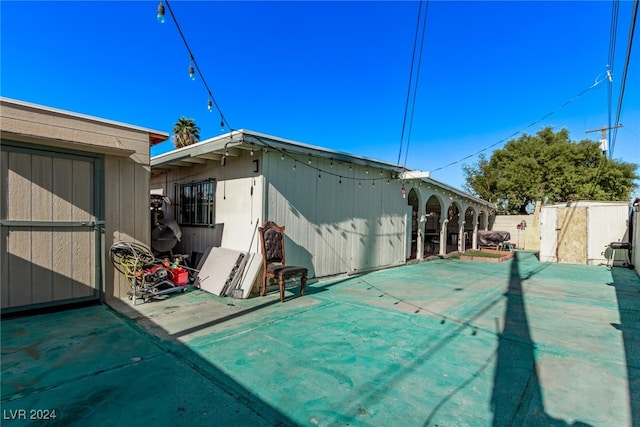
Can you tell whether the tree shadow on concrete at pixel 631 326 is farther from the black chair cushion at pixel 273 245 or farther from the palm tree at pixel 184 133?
the palm tree at pixel 184 133

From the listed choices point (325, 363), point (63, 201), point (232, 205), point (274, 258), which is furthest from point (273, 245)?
point (63, 201)

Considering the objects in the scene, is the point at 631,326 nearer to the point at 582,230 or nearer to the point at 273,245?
the point at 273,245

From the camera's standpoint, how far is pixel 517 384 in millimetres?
2516

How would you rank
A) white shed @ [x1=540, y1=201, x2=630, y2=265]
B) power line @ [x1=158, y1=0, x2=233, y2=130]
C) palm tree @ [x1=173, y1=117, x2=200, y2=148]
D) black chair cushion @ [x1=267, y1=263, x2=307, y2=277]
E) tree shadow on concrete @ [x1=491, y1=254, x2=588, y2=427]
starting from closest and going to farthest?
tree shadow on concrete @ [x1=491, y1=254, x2=588, y2=427], power line @ [x1=158, y1=0, x2=233, y2=130], black chair cushion @ [x1=267, y1=263, x2=307, y2=277], white shed @ [x1=540, y1=201, x2=630, y2=265], palm tree @ [x1=173, y1=117, x2=200, y2=148]

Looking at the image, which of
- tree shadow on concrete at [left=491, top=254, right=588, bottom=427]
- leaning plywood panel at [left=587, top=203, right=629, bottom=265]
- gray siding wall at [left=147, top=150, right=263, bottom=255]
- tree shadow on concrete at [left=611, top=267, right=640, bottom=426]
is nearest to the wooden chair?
gray siding wall at [left=147, top=150, right=263, bottom=255]

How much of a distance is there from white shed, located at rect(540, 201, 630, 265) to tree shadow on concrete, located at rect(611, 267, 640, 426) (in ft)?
8.52

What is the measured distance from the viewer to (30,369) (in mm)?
2619

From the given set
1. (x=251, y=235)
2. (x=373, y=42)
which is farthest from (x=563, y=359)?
(x=373, y=42)

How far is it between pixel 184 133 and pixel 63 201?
2052 centimetres

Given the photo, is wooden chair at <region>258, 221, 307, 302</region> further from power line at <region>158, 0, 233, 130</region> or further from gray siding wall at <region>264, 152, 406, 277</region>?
power line at <region>158, 0, 233, 130</region>

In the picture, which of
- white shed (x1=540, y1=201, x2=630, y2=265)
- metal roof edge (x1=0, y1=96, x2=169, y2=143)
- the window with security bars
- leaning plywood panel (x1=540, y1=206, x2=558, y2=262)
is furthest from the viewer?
leaning plywood panel (x1=540, y1=206, x2=558, y2=262)

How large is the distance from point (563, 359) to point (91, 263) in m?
6.25

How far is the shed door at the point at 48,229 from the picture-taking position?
395cm

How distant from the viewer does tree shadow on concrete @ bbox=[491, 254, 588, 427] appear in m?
2.05
